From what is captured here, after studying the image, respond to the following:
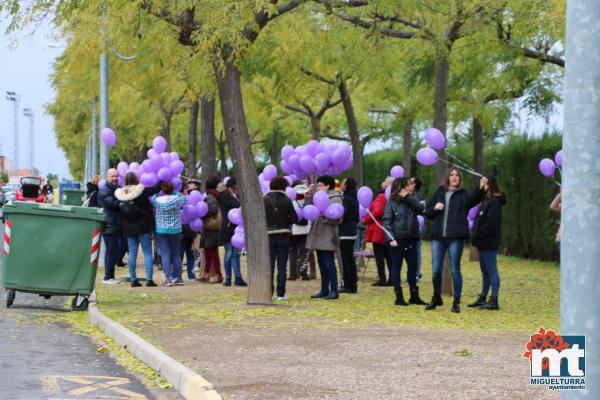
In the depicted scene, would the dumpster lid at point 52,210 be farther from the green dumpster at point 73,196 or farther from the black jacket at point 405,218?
the green dumpster at point 73,196

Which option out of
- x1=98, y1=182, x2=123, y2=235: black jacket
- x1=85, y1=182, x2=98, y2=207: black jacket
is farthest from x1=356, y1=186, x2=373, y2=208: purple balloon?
x1=85, y1=182, x2=98, y2=207: black jacket

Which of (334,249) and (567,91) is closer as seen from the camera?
(567,91)

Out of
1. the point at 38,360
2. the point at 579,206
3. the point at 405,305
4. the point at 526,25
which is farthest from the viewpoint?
the point at 526,25

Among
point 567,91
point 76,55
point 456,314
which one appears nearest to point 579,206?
point 567,91

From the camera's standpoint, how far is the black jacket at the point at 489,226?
13.8 metres

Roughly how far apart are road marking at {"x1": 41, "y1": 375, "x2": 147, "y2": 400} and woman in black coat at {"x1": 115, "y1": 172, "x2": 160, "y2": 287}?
25.9 feet

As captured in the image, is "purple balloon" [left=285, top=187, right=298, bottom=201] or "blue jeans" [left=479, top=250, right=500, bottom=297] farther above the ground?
"purple balloon" [left=285, top=187, right=298, bottom=201]

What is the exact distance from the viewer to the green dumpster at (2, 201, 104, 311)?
44.3ft

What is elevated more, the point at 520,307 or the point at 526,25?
the point at 526,25

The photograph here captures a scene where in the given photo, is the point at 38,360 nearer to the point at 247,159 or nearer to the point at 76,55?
the point at 247,159

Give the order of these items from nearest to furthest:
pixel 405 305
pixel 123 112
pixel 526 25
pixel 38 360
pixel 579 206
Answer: pixel 579 206 < pixel 38 360 < pixel 405 305 < pixel 526 25 < pixel 123 112

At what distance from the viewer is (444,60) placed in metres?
16.7

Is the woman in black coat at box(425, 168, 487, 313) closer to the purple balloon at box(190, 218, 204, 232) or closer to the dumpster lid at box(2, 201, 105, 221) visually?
the dumpster lid at box(2, 201, 105, 221)

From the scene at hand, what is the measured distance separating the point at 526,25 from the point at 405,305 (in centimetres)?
479
